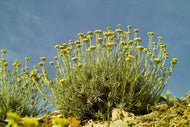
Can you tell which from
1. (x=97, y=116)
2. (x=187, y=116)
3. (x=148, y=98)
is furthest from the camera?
(x=148, y=98)

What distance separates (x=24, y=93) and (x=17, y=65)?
30.1 inches

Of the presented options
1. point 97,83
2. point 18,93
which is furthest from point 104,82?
point 18,93

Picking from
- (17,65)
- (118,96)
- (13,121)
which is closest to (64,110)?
(118,96)

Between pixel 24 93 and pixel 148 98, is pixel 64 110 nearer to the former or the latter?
pixel 24 93

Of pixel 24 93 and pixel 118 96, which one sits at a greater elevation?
pixel 24 93

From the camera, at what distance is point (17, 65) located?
505 centimetres

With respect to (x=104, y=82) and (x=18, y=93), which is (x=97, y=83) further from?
(x=18, y=93)

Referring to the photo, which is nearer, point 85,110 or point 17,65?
point 85,110

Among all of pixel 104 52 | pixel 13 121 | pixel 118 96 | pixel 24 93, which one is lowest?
pixel 13 121

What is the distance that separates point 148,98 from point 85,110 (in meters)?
1.47

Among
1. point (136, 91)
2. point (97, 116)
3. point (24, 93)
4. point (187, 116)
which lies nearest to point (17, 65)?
point (24, 93)

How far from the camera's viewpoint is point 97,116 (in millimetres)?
3797

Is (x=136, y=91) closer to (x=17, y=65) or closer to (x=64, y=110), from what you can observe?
(x=64, y=110)

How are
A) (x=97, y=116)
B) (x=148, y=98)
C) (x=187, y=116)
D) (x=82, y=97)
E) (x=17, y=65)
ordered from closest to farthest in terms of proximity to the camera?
(x=187, y=116) → (x=97, y=116) → (x=82, y=97) → (x=148, y=98) → (x=17, y=65)
